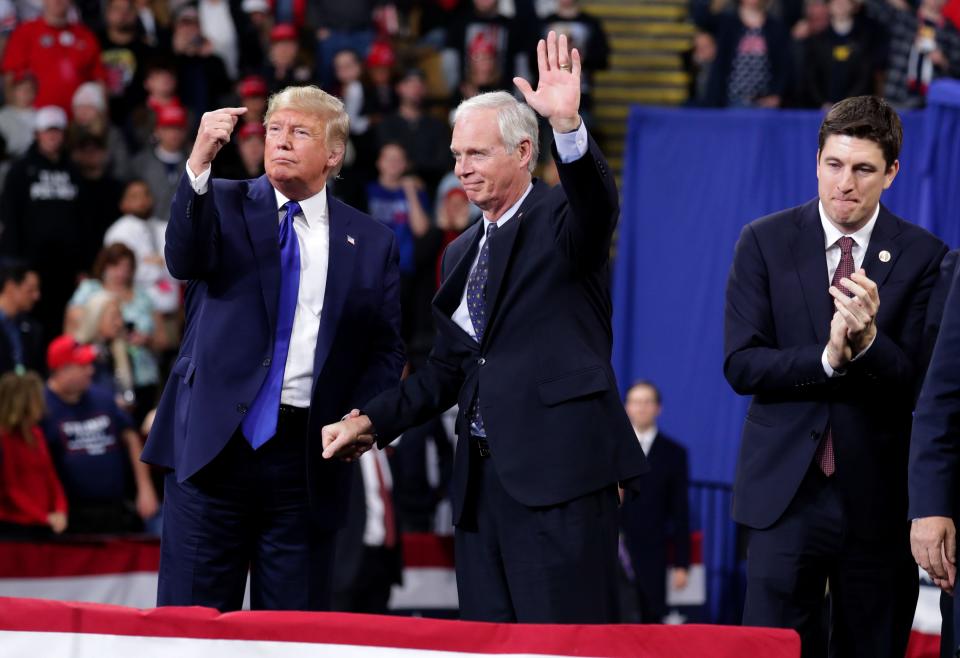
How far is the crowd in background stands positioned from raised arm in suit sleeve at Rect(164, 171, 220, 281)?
4349 mm

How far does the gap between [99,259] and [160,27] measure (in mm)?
3008

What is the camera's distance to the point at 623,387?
11383 millimetres

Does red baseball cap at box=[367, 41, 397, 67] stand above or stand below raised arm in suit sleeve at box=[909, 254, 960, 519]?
above

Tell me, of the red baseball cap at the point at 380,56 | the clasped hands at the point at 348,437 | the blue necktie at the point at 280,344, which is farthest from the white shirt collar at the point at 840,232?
the red baseball cap at the point at 380,56

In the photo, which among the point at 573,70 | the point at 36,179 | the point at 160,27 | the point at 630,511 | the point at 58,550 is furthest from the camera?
the point at 160,27

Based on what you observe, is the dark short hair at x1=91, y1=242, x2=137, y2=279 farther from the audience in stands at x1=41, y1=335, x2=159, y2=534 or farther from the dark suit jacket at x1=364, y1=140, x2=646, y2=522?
the dark suit jacket at x1=364, y1=140, x2=646, y2=522

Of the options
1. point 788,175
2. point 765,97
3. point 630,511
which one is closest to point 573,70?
point 630,511

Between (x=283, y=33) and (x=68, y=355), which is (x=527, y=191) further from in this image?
(x=283, y=33)

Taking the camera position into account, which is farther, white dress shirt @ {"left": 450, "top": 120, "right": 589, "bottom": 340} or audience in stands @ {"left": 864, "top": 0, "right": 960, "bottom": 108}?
audience in stands @ {"left": 864, "top": 0, "right": 960, "bottom": 108}

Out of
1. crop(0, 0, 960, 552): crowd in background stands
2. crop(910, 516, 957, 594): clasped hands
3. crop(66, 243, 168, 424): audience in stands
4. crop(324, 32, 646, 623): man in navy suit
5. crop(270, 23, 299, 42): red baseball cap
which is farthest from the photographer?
crop(270, 23, 299, 42): red baseball cap

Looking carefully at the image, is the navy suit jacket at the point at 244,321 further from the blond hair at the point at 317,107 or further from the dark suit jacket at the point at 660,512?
the dark suit jacket at the point at 660,512

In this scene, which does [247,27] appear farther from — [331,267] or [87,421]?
[331,267]

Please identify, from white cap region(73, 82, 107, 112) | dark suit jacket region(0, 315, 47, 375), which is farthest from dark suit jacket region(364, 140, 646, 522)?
white cap region(73, 82, 107, 112)

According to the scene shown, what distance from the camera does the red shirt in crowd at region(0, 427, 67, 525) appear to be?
8688mm
